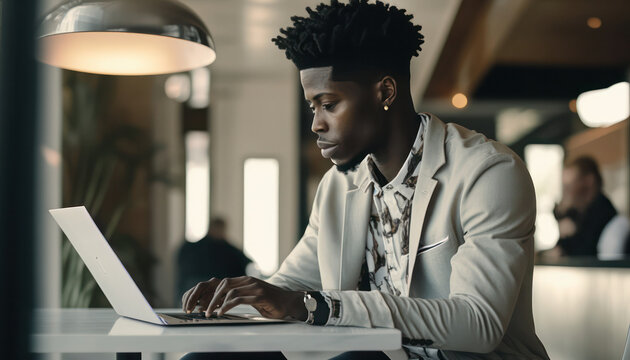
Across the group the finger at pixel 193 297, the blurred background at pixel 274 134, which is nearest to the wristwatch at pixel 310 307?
the finger at pixel 193 297

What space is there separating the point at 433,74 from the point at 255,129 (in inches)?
156

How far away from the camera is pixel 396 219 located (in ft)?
5.35

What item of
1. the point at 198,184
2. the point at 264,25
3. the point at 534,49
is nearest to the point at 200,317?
the point at 534,49

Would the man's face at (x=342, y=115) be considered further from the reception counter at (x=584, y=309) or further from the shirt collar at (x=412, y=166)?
the reception counter at (x=584, y=309)

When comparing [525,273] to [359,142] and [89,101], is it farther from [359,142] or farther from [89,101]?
[89,101]

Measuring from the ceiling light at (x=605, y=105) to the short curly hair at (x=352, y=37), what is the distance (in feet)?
18.7

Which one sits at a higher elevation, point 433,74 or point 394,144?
point 433,74

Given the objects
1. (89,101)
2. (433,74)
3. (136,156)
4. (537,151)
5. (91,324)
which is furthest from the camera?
(537,151)

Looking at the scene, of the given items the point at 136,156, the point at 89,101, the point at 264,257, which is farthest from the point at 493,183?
the point at 264,257

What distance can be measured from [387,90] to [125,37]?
0.88 metres

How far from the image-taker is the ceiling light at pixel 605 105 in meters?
6.74

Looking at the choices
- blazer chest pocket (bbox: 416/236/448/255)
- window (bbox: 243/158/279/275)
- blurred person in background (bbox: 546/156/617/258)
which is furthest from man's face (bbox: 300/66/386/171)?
window (bbox: 243/158/279/275)

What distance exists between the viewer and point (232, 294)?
1.16m

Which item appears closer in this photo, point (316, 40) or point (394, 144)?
point (316, 40)
